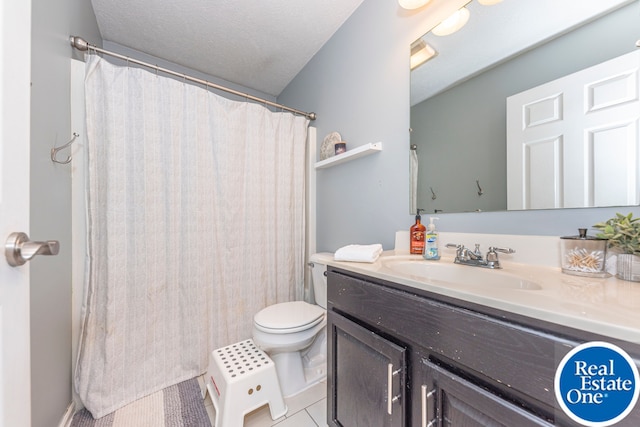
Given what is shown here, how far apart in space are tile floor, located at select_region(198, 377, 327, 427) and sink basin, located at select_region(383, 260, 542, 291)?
91 centimetres

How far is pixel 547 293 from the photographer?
1.82ft

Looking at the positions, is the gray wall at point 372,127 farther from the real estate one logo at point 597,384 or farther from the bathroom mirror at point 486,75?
the real estate one logo at point 597,384

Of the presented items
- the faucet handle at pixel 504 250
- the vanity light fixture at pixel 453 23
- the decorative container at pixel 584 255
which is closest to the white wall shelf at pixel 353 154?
the vanity light fixture at pixel 453 23

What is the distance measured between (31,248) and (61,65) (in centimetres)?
119

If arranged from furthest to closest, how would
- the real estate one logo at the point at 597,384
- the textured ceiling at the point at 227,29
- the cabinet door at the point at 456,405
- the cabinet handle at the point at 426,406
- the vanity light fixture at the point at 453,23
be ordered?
the textured ceiling at the point at 227,29, the vanity light fixture at the point at 453,23, the cabinet handle at the point at 426,406, the cabinet door at the point at 456,405, the real estate one logo at the point at 597,384

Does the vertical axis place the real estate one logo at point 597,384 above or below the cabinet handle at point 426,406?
above

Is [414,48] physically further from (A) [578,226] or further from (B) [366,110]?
(A) [578,226]

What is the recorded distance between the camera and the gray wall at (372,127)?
1.28 metres

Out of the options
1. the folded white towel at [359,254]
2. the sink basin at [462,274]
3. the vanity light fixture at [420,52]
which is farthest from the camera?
the vanity light fixture at [420,52]

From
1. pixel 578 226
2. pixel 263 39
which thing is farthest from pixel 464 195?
pixel 263 39

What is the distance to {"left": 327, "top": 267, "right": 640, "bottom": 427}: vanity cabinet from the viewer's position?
459 mm

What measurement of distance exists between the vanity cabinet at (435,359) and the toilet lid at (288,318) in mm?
335

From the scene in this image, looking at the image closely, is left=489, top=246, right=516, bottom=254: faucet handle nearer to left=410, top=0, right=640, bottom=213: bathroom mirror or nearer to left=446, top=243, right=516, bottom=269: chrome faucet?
left=446, top=243, right=516, bottom=269: chrome faucet

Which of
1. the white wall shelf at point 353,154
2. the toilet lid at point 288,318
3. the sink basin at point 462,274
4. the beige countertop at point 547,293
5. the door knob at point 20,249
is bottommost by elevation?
the toilet lid at point 288,318
